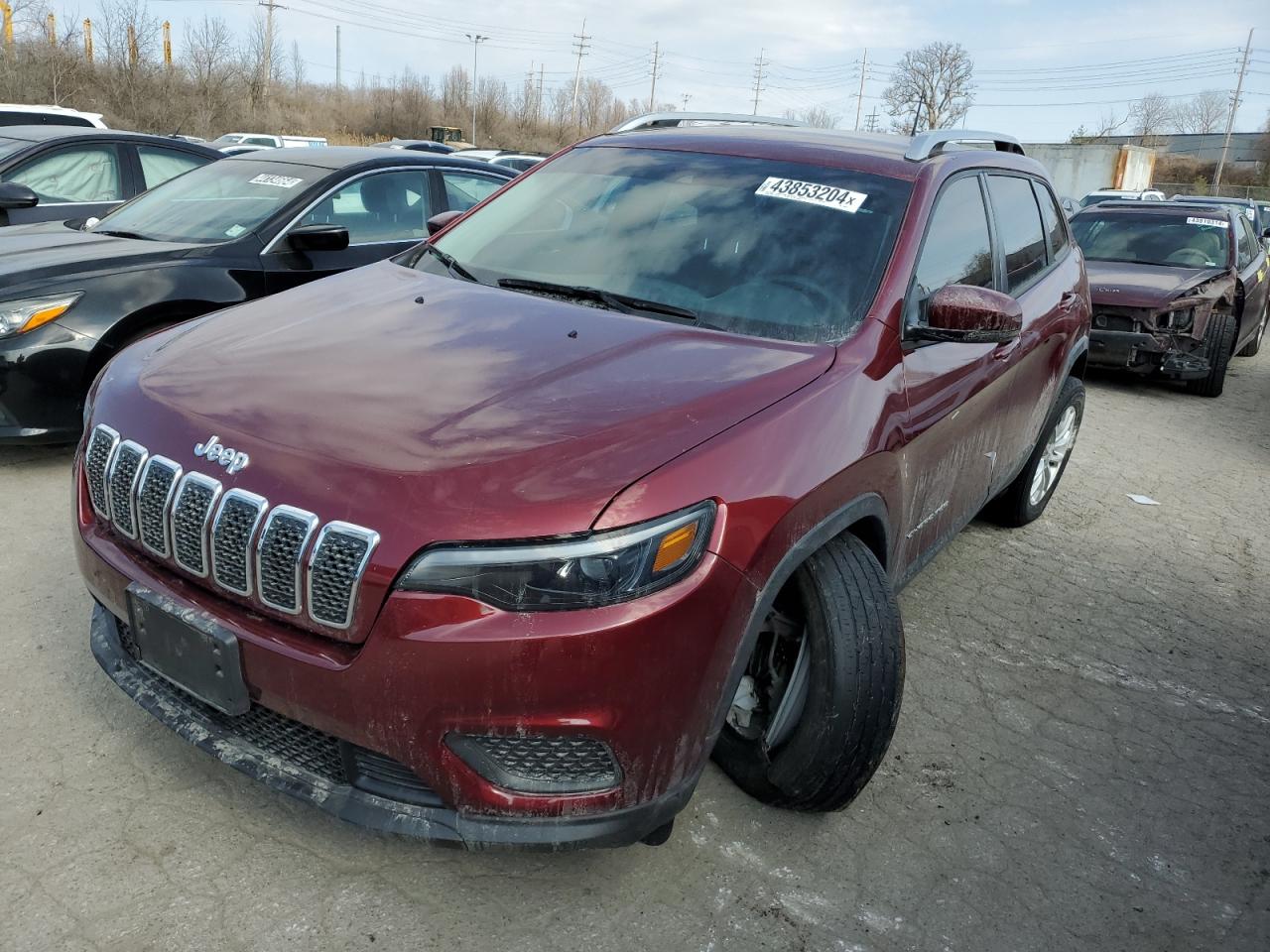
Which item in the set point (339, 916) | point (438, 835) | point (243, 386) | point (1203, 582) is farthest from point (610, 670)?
point (1203, 582)

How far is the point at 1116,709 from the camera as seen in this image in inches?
134

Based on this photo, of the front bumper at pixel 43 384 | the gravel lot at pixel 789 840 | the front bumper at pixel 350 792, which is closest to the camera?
the front bumper at pixel 350 792

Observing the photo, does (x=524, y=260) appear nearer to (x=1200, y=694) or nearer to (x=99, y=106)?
(x=1200, y=694)

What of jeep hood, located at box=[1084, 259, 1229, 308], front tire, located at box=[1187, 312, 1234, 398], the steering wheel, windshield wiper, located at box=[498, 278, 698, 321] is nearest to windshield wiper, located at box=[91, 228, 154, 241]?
windshield wiper, located at box=[498, 278, 698, 321]

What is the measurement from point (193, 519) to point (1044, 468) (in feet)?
13.7

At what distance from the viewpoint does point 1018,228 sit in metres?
4.07

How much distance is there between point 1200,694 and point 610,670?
2670 millimetres

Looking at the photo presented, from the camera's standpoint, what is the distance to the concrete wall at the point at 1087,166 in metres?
40.2

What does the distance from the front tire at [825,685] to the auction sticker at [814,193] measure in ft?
3.63

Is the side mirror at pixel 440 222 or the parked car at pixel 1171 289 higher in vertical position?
the side mirror at pixel 440 222

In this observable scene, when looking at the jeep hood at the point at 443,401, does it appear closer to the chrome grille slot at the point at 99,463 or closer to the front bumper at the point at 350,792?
the chrome grille slot at the point at 99,463

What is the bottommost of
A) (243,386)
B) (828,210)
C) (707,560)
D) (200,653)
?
(200,653)

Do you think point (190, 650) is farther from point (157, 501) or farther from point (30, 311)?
point (30, 311)

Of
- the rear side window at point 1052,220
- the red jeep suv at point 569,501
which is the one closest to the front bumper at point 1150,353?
the rear side window at point 1052,220
